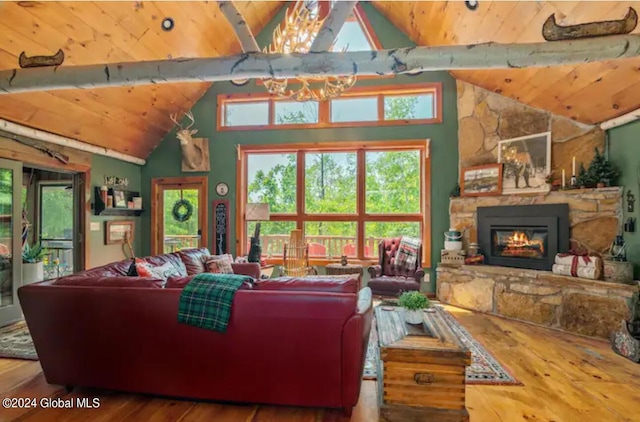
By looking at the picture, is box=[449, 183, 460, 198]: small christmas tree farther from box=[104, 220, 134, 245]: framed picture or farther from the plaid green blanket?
box=[104, 220, 134, 245]: framed picture

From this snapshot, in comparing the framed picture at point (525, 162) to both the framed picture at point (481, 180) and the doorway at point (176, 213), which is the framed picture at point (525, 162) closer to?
the framed picture at point (481, 180)

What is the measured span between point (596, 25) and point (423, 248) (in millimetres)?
3554

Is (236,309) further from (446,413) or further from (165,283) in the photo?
(446,413)

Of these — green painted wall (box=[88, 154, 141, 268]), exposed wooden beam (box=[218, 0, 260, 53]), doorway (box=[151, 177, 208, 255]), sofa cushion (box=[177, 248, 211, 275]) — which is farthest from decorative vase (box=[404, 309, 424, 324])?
green painted wall (box=[88, 154, 141, 268])

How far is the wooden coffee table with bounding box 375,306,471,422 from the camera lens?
6.40 feet

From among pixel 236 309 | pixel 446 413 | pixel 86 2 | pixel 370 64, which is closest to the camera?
pixel 446 413

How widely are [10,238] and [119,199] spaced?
1602mm

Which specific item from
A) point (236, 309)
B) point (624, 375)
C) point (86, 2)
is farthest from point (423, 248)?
point (86, 2)

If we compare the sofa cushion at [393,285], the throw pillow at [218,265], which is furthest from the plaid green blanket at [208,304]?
the sofa cushion at [393,285]

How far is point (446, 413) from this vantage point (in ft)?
6.47

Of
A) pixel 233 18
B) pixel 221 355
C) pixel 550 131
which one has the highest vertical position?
pixel 233 18

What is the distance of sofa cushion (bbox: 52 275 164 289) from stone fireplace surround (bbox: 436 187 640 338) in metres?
3.97

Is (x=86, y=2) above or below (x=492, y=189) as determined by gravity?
above

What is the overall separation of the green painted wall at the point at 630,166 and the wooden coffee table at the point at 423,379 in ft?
9.65
